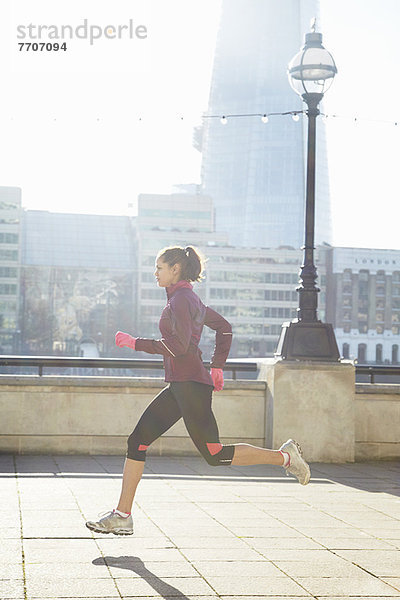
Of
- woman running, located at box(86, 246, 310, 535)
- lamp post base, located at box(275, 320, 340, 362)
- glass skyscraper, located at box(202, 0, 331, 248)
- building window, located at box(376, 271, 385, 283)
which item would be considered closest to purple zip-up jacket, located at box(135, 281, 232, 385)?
woman running, located at box(86, 246, 310, 535)

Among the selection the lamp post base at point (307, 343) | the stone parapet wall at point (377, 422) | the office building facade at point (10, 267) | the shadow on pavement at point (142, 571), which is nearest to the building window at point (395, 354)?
the office building facade at point (10, 267)

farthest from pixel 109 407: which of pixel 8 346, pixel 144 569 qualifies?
pixel 8 346

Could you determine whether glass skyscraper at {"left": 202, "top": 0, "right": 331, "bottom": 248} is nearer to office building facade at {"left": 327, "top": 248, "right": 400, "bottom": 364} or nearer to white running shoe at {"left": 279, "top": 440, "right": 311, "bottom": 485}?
office building facade at {"left": 327, "top": 248, "right": 400, "bottom": 364}

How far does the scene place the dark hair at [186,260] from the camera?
5.78m

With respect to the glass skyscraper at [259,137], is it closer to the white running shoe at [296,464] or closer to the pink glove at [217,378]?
the white running shoe at [296,464]

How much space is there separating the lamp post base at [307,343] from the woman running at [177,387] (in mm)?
4964

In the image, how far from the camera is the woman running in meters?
5.54

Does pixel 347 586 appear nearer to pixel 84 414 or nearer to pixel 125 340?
pixel 125 340

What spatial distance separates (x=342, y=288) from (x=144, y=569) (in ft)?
468

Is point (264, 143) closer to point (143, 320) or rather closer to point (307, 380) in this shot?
point (143, 320)

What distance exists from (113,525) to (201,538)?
550 mm

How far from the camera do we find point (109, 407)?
1064cm

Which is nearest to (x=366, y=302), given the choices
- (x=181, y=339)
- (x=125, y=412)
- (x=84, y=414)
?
(x=125, y=412)

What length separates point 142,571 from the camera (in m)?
4.71
